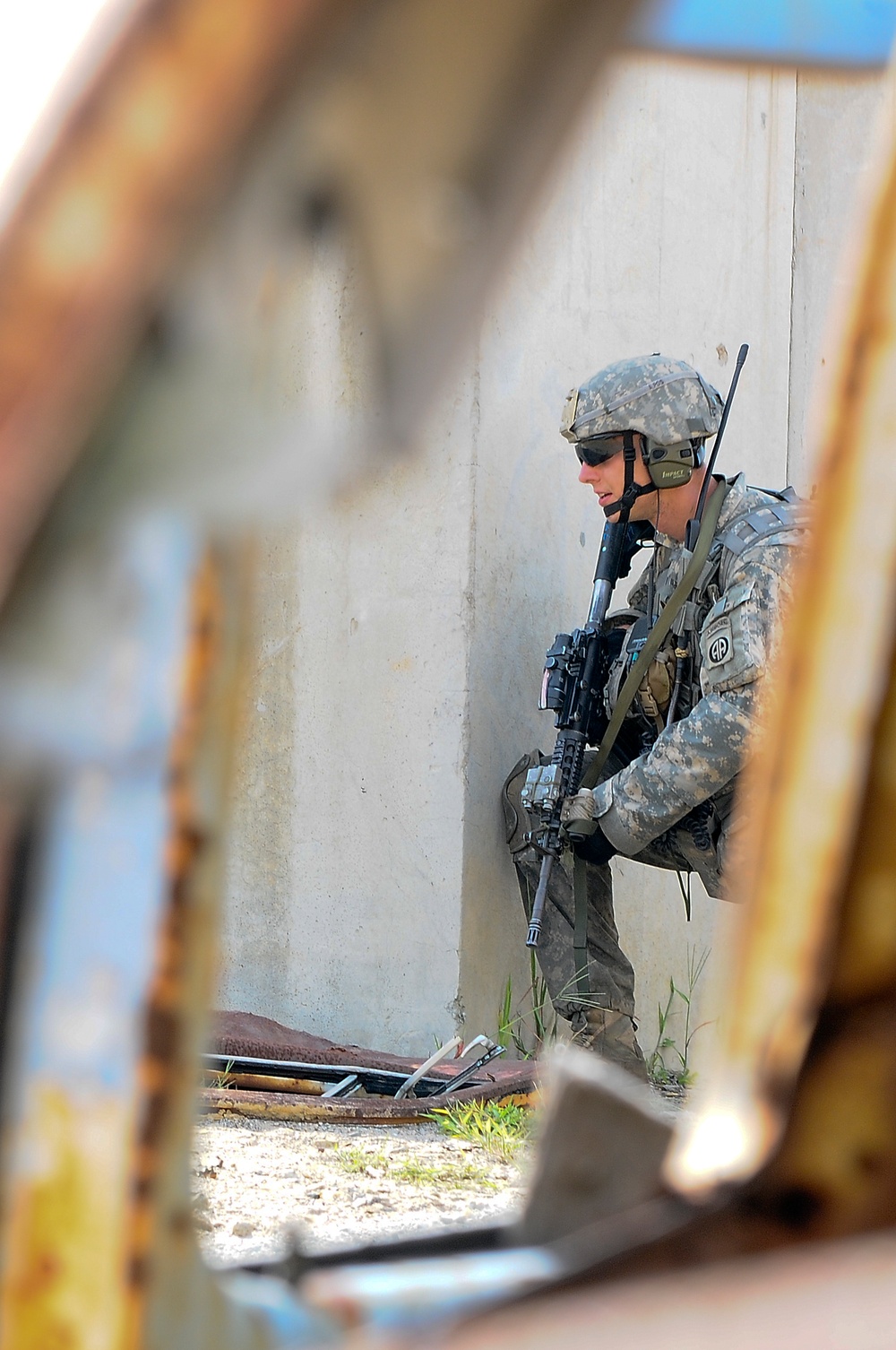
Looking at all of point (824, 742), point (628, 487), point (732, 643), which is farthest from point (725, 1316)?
point (628, 487)

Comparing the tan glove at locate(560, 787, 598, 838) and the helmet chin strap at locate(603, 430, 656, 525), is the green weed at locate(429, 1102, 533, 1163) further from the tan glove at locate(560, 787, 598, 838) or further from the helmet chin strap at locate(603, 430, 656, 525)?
the helmet chin strap at locate(603, 430, 656, 525)

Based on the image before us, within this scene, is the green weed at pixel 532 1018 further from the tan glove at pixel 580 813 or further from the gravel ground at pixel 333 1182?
the gravel ground at pixel 333 1182

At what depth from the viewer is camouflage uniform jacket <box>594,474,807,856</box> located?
10.9 ft

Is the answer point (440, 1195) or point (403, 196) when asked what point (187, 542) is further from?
point (440, 1195)

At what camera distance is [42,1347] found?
554mm

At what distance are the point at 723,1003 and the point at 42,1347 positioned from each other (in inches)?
12.5

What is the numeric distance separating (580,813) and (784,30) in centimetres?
244

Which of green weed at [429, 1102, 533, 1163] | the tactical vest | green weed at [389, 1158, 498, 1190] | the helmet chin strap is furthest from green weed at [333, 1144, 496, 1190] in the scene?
the helmet chin strap

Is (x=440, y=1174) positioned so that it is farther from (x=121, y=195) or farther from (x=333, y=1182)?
(x=121, y=195)

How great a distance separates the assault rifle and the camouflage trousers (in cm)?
9

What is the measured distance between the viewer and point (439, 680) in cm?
377

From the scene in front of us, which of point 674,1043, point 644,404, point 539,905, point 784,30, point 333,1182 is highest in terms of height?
point 644,404

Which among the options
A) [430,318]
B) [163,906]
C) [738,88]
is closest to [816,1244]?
[163,906]

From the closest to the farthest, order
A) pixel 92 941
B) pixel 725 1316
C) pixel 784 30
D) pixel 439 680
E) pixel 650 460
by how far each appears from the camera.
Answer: pixel 725 1316 → pixel 92 941 → pixel 784 30 → pixel 650 460 → pixel 439 680
